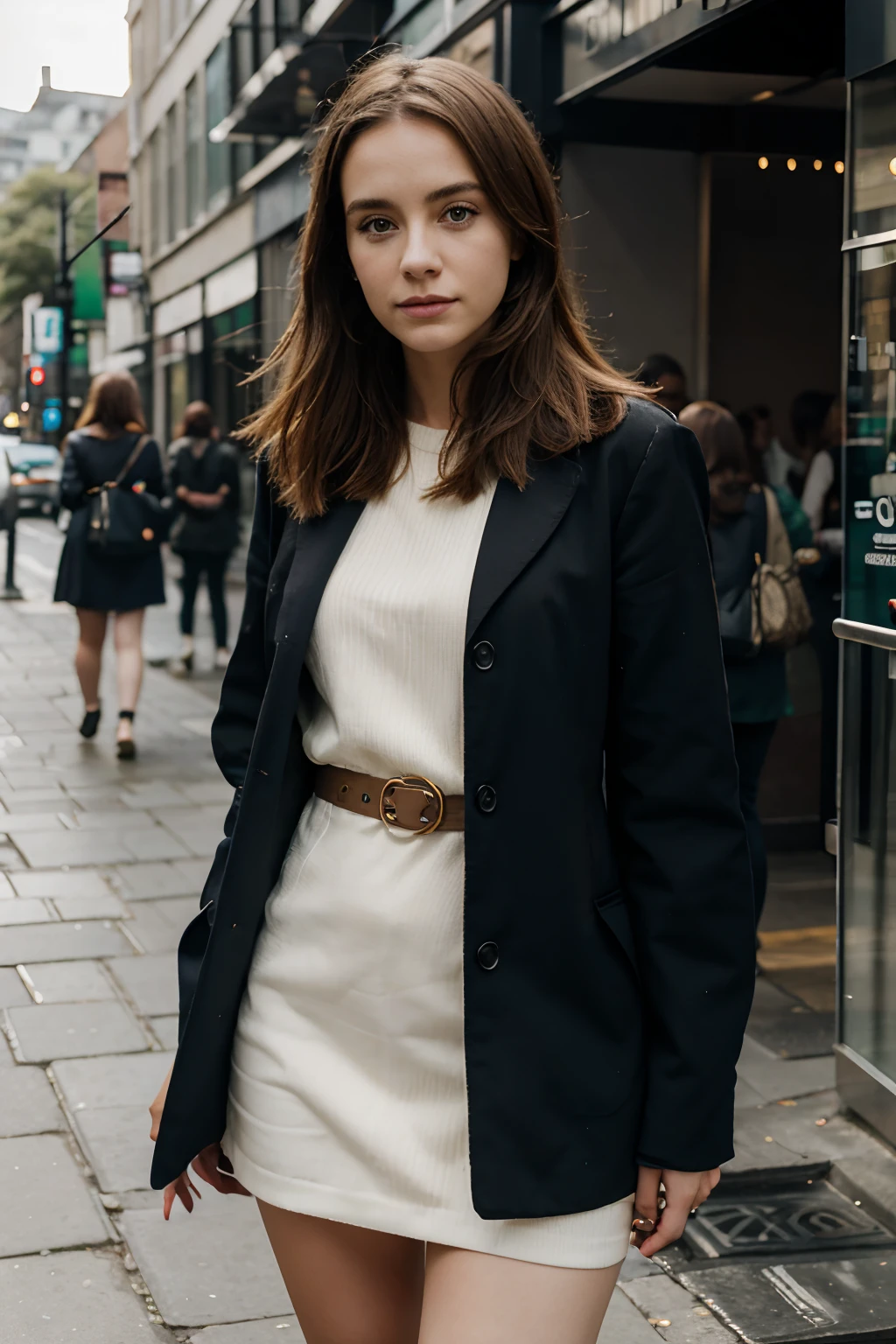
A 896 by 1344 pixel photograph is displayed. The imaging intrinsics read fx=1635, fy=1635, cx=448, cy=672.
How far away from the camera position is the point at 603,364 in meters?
1.90

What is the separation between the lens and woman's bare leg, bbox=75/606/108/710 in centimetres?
888

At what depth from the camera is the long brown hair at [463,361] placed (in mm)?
1765

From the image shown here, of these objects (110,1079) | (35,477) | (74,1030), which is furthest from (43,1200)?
(35,477)

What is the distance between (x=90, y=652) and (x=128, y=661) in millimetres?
294

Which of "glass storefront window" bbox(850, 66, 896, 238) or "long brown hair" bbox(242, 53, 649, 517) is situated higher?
"glass storefront window" bbox(850, 66, 896, 238)

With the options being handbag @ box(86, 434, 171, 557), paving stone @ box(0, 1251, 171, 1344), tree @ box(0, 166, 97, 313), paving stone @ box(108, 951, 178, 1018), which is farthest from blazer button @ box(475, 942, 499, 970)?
tree @ box(0, 166, 97, 313)

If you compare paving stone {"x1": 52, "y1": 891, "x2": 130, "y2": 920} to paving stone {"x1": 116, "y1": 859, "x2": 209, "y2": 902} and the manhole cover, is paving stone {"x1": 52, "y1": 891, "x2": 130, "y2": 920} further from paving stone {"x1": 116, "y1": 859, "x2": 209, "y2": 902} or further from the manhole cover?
the manhole cover

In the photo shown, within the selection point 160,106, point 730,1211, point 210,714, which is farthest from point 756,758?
point 160,106

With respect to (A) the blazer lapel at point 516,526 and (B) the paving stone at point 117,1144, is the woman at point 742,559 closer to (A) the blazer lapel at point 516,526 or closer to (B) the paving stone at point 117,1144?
(B) the paving stone at point 117,1144

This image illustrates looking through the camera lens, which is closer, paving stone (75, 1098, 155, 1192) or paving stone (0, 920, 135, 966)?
paving stone (75, 1098, 155, 1192)

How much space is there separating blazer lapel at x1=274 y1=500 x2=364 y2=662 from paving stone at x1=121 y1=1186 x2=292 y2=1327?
1785 mm

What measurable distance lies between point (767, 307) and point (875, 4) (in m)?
3.85

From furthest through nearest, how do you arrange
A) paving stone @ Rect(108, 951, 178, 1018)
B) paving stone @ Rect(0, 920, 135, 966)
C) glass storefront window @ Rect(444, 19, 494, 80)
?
glass storefront window @ Rect(444, 19, 494, 80), paving stone @ Rect(0, 920, 135, 966), paving stone @ Rect(108, 951, 178, 1018)

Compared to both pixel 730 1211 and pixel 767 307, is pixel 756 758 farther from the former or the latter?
pixel 767 307
